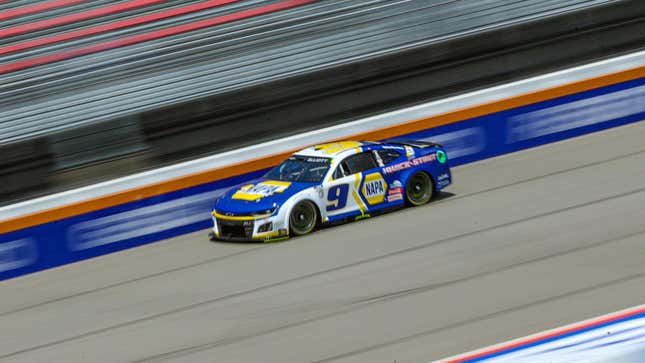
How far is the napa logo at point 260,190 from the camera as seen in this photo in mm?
11742

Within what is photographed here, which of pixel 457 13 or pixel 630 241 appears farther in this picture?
pixel 457 13

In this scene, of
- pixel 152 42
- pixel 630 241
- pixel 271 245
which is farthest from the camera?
pixel 152 42

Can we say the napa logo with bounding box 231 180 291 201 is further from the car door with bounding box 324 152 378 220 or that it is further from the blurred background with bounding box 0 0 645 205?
the blurred background with bounding box 0 0 645 205

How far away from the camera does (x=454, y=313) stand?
8281 millimetres

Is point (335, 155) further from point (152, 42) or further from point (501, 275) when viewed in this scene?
point (152, 42)

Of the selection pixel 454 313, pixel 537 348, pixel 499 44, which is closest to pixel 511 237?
pixel 454 313

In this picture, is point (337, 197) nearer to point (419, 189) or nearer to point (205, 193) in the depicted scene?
point (419, 189)

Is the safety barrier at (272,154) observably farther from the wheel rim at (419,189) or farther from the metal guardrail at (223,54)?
the metal guardrail at (223,54)

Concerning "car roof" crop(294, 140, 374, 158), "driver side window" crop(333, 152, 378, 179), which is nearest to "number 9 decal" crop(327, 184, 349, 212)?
"driver side window" crop(333, 152, 378, 179)

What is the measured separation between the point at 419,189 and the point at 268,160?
2.11 metres

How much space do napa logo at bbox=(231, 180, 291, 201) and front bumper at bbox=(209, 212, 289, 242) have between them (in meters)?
0.33

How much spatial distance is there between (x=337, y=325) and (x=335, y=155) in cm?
413

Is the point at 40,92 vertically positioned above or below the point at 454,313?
above

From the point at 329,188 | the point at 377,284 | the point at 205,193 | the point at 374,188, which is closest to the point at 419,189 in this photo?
the point at 374,188
